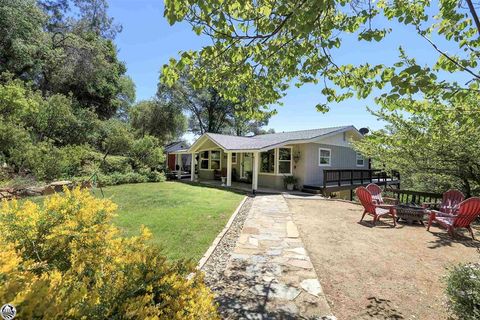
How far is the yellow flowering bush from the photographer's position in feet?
4.14

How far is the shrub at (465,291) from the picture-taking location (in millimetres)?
2541

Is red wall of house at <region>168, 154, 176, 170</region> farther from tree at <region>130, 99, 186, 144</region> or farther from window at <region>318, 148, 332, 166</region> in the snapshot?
window at <region>318, 148, 332, 166</region>

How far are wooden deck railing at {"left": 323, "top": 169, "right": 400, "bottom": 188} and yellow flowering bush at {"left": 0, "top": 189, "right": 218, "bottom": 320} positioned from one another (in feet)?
41.8

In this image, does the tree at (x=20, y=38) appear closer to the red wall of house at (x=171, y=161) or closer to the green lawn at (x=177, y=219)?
the red wall of house at (x=171, y=161)

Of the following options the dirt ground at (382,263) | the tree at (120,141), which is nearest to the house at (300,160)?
the tree at (120,141)

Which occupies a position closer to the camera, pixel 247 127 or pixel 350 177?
pixel 350 177

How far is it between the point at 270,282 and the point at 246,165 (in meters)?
13.9

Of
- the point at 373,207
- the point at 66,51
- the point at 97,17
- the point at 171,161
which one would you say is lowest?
the point at 373,207

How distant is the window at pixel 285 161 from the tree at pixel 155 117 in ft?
62.9

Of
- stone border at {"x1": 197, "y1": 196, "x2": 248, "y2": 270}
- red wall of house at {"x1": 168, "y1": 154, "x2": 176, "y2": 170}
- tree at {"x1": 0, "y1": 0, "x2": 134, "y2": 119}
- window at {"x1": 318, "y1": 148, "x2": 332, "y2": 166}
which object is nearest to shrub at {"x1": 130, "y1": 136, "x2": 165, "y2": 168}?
tree at {"x1": 0, "y1": 0, "x2": 134, "y2": 119}

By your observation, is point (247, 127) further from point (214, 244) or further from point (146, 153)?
point (214, 244)

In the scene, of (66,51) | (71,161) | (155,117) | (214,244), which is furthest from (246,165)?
(66,51)

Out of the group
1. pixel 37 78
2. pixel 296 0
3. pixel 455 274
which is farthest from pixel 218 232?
pixel 37 78

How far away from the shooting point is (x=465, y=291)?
272 centimetres
